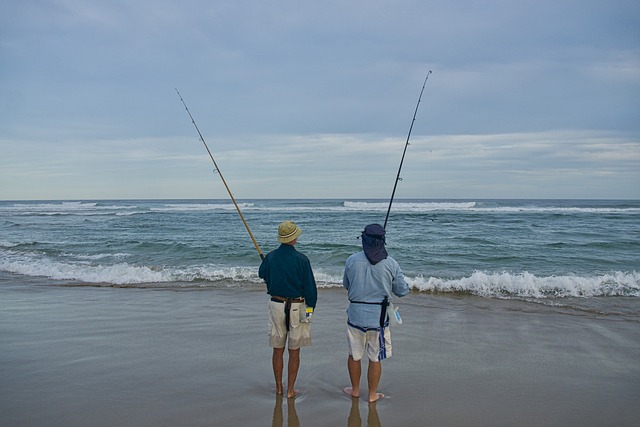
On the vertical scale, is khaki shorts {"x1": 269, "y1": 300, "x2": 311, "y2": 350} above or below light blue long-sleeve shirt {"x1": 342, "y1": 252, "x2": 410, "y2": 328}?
below

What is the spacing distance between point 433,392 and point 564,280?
6.44 m

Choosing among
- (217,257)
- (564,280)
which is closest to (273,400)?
(564,280)

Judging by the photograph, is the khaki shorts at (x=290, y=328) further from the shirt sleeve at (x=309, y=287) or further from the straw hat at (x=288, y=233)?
the straw hat at (x=288, y=233)

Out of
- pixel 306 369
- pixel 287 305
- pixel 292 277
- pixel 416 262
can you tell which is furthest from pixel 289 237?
pixel 416 262

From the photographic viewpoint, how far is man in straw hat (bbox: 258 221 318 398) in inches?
150

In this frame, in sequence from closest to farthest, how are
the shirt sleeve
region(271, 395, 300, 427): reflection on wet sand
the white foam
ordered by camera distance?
region(271, 395, 300, 427): reflection on wet sand
the shirt sleeve
the white foam

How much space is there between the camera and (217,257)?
13930 mm

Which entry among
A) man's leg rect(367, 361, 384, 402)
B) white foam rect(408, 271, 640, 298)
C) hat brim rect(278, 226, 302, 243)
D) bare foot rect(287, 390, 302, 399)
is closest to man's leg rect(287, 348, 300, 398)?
bare foot rect(287, 390, 302, 399)

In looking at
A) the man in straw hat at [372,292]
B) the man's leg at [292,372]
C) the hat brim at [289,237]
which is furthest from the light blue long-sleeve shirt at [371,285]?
the man's leg at [292,372]

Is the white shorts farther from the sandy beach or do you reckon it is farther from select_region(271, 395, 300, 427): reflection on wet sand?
select_region(271, 395, 300, 427): reflection on wet sand

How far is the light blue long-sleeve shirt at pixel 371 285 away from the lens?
3.73 m

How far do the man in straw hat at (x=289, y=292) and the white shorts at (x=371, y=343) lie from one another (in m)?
0.38

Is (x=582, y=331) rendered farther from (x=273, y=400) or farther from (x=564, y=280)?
(x=273, y=400)

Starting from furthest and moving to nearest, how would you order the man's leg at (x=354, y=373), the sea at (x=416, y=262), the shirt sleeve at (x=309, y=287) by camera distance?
1. the sea at (x=416, y=262)
2. the man's leg at (x=354, y=373)
3. the shirt sleeve at (x=309, y=287)
